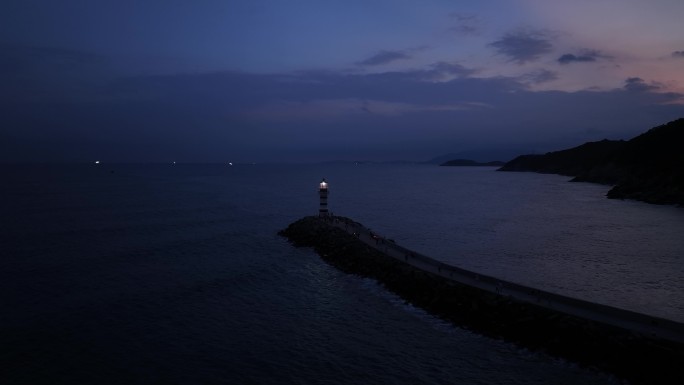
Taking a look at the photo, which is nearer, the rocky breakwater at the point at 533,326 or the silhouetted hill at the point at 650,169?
the rocky breakwater at the point at 533,326

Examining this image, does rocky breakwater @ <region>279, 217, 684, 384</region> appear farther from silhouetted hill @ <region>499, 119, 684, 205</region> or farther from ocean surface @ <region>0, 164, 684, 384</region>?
silhouetted hill @ <region>499, 119, 684, 205</region>

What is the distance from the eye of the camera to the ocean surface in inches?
685

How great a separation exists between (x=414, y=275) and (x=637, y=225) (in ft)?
124

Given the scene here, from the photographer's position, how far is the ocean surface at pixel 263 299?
17.4 metres

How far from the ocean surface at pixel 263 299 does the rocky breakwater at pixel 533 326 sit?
2.18ft

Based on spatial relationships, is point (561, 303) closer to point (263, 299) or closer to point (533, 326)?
point (533, 326)

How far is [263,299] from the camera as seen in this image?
2567cm

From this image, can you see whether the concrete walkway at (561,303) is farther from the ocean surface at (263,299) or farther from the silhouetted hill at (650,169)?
the silhouetted hill at (650,169)

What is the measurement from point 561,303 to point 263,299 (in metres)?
14.8

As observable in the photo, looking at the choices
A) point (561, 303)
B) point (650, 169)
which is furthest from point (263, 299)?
point (650, 169)

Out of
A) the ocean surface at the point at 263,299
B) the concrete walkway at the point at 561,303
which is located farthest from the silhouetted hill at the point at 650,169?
the concrete walkway at the point at 561,303

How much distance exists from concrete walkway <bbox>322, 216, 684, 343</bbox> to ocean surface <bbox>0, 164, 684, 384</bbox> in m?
2.71

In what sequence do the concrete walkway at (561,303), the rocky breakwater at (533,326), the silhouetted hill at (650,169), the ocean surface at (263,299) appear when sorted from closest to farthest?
the rocky breakwater at (533,326)
the concrete walkway at (561,303)
the ocean surface at (263,299)
the silhouetted hill at (650,169)

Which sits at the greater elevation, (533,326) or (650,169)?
(650,169)
